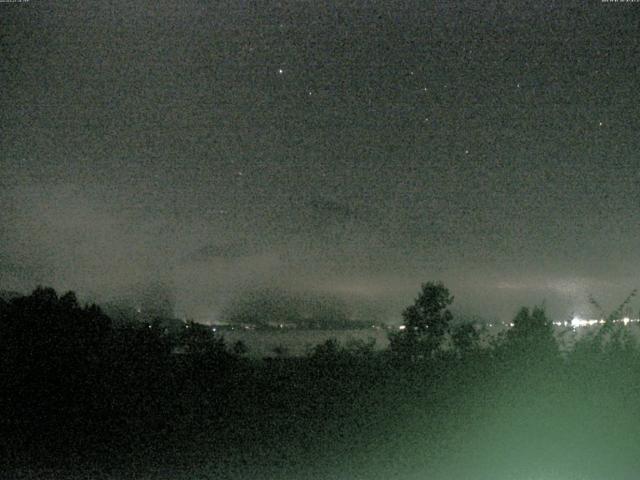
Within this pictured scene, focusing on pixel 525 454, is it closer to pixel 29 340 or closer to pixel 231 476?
pixel 231 476

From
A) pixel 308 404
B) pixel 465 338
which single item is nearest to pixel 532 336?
pixel 465 338

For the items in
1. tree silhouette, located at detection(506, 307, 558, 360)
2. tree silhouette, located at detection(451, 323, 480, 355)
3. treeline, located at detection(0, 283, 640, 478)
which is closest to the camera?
treeline, located at detection(0, 283, 640, 478)

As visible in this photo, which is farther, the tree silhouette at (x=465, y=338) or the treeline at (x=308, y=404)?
the tree silhouette at (x=465, y=338)

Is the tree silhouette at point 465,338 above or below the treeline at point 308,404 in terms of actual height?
above

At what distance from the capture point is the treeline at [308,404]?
940cm

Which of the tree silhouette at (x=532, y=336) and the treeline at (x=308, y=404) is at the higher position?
the tree silhouette at (x=532, y=336)

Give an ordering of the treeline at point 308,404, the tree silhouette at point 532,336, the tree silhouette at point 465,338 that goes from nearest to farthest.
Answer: the treeline at point 308,404
the tree silhouette at point 532,336
the tree silhouette at point 465,338

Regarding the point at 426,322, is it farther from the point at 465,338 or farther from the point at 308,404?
the point at 308,404

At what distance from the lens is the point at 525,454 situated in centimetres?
924

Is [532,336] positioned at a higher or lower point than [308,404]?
higher

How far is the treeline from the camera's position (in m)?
9.40

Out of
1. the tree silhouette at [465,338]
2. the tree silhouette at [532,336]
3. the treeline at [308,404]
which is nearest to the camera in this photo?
the treeline at [308,404]

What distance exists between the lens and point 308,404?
1117 cm

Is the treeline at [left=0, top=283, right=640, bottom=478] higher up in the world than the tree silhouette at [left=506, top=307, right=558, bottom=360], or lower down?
lower down
